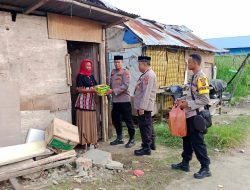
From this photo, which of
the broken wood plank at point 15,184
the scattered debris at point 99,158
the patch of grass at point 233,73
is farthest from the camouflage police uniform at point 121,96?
the patch of grass at point 233,73

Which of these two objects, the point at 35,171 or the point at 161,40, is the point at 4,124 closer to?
the point at 35,171

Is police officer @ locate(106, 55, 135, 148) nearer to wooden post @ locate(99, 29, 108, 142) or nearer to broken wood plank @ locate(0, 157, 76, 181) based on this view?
wooden post @ locate(99, 29, 108, 142)

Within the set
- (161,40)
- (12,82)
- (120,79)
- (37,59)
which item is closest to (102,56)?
(120,79)

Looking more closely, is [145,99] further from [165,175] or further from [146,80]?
[165,175]

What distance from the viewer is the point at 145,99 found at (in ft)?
18.3

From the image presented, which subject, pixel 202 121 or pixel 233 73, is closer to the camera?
pixel 202 121

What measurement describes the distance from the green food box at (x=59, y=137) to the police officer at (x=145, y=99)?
1389mm

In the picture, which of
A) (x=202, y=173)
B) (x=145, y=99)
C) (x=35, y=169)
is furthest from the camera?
(x=145, y=99)

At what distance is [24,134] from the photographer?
16.3 feet

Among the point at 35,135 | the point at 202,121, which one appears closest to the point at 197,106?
the point at 202,121

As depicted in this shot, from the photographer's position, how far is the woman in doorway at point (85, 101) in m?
5.91

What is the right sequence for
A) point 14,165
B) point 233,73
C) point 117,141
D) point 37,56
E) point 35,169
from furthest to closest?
point 233,73, point 117,141, point 37,56, point 35,169, point 14,165

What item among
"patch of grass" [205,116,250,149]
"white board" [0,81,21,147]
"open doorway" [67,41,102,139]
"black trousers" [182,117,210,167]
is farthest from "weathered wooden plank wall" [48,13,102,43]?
"patch of grass" [205,116,250,149]

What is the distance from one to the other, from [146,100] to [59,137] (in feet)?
5.90
